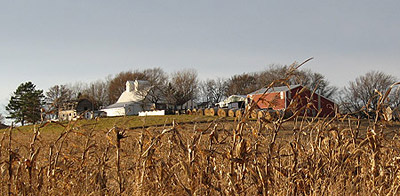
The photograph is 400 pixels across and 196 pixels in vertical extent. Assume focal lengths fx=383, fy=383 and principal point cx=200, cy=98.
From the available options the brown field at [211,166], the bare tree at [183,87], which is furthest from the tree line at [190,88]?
the brown field at [211,166]

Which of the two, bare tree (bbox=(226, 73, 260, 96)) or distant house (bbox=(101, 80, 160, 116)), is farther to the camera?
bare tree (bbox=(226, 73, 260, 96))

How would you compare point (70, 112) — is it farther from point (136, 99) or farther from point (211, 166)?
point (136, 99)

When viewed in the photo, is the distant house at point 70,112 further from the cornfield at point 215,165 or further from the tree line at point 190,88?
the tree line at point 190,88

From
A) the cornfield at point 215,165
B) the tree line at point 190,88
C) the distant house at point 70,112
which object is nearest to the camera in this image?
the cornfield at point 215,165

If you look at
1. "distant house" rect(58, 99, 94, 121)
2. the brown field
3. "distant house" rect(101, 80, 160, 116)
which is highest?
"distant house" rect(101, 80, 160, 116)

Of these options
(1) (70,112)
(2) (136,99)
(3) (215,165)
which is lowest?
(3) (215,165)

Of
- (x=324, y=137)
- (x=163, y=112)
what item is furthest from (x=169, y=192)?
(x=163, y=112)

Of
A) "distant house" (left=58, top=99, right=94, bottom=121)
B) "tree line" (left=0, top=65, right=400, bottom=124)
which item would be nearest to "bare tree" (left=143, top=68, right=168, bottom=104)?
"tree line" (left=0, top=65, right=400, bottom=124)

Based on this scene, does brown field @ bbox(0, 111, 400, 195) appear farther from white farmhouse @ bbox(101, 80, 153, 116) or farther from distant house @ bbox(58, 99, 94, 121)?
white farmhouse @ bbox(101, 80, 153, 116)

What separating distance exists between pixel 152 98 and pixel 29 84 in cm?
2011

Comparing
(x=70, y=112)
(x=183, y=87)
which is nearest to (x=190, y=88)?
(x=183, y=87)

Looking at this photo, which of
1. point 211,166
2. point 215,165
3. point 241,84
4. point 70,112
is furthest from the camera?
point 241,84

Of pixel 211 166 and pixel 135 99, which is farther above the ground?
pixel 135 99

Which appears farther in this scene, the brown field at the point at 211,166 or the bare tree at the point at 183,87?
the bare tree at the point at 183,87
